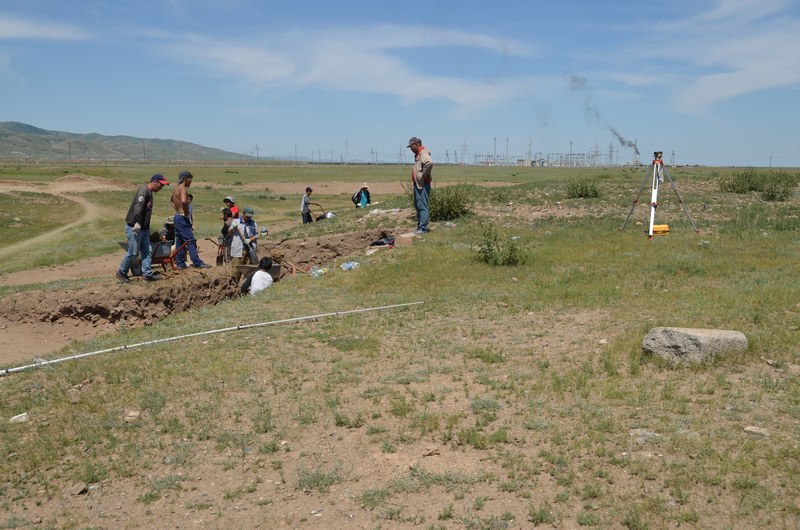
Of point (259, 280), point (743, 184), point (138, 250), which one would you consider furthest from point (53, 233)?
point (743, 184)

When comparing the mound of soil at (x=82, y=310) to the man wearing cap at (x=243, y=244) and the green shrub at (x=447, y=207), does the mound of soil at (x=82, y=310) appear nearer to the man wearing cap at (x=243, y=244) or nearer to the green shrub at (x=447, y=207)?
the man wearing cap at (x=243, y=244)

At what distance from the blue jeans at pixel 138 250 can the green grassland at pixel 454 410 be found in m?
1.42

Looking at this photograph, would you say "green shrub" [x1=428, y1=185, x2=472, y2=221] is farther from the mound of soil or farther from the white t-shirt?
the mound of soil

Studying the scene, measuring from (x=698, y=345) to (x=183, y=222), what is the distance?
10.0 m

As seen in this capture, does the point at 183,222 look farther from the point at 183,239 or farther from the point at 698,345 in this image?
the point at 698,345

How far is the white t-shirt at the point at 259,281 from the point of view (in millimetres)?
11758

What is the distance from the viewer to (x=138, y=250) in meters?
11.1

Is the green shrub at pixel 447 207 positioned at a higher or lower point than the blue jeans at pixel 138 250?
higher

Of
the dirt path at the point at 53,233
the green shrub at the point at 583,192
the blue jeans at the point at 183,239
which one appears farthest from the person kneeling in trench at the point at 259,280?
the green shrub at the point at 583,192

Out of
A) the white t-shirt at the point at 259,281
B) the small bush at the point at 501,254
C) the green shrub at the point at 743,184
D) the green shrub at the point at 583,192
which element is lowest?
the white t-shirt at the point at 259,281

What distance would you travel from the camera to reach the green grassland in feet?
15.3

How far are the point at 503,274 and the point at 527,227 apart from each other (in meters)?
4.39

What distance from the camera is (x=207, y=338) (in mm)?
8609

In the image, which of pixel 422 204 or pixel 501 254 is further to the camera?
pixel 422 204
